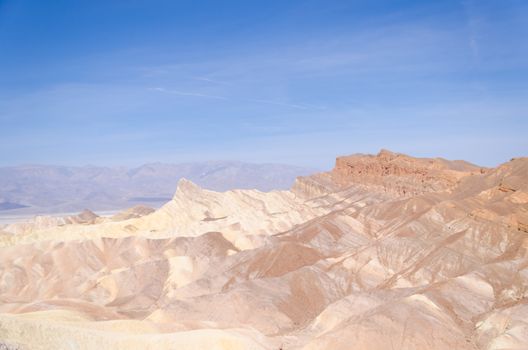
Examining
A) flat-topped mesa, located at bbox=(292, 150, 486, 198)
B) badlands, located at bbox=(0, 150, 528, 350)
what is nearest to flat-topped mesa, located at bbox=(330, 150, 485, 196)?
flat-topped mesa, located at bbox=(292, 150, 486, 198)

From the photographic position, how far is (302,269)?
196 ft

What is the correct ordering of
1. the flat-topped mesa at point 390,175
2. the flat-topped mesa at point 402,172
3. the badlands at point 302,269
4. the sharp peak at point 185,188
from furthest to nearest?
the sharp peak at point 185,188 → the flat-topped mesa at point 390,175 → the flat-topped mesa at point 402,172 → the badlands at point 302,269

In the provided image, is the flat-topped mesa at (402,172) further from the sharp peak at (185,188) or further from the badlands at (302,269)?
the sharp peak at (185,188)

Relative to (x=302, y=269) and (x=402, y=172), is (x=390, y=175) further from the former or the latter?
A: (x=302, y=269)

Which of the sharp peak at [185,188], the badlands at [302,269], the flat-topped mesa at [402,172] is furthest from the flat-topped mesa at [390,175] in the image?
the sharp peak at [185,188]

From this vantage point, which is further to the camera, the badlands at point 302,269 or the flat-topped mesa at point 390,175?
the flat-topped mesa at point 390,175

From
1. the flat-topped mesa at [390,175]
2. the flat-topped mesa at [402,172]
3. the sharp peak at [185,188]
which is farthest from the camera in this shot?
the sharp peak at [185,188]

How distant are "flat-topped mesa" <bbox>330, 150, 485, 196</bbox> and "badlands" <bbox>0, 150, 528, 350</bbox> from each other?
0.26 meters

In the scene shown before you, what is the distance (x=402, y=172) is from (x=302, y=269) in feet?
141

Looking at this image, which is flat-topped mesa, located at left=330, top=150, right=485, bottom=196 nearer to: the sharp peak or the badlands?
the badlands

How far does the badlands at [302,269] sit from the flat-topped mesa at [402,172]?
0.85ft

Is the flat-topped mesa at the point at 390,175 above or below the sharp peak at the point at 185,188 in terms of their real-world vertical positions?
above

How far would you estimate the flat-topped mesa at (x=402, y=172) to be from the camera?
92.7 metres

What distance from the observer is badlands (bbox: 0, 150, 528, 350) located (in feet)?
131
